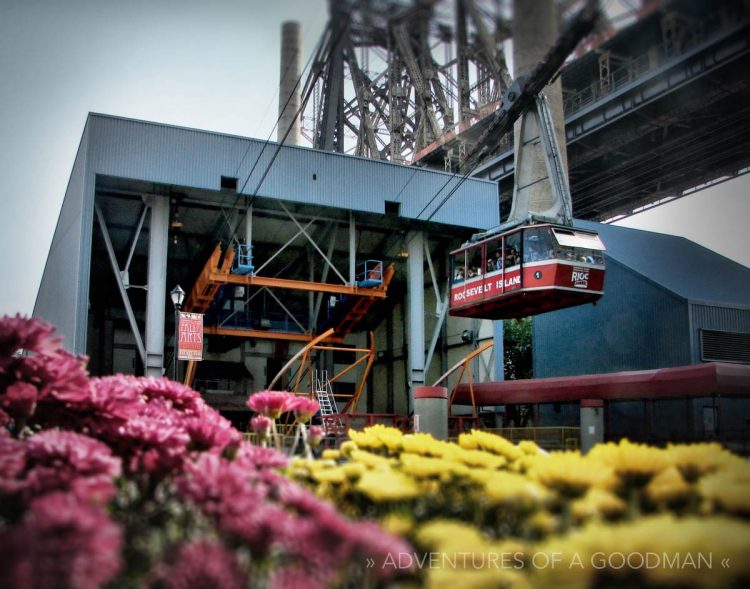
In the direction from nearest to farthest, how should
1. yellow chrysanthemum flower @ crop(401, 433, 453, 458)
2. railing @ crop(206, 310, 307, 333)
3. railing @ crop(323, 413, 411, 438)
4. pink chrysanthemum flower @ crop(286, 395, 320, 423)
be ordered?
yellow chrysanthemum flower @ crop(401, 433, 453, 458) < pink chrysanthemum flower @ crop(286, 395, 320, 423) < railing @ crop(323, 413, 411, 438) < railing @ crop(206, 310, 307, 333)

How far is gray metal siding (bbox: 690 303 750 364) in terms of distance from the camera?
90.9 feet

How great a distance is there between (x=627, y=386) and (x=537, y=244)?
19.7 feet

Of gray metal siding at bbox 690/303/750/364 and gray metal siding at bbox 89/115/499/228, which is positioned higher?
gray metal siding at bbox 89/115/499/228

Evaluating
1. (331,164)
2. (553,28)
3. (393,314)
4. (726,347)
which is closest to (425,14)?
(553,28)

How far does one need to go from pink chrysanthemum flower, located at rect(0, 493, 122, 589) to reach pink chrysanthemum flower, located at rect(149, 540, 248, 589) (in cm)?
16

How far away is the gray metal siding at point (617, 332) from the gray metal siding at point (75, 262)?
69.0 feet

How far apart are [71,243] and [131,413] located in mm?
23823

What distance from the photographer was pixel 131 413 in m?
4.26

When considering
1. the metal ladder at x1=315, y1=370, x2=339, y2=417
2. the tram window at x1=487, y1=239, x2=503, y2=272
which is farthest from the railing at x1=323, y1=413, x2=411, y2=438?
the tram window at x1=487, y1=239, x2=503, y2=272

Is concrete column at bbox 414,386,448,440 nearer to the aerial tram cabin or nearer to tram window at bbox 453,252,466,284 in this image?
the aerial tram cabin

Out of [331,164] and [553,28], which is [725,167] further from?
[331,164]

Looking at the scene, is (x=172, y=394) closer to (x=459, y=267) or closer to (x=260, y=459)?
(x=260, y=459)

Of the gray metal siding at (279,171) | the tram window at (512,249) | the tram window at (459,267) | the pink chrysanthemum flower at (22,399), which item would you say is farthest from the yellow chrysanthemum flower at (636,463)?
the gray metal siding at (279,171)

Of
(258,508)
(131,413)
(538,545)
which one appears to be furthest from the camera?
(131,413)
